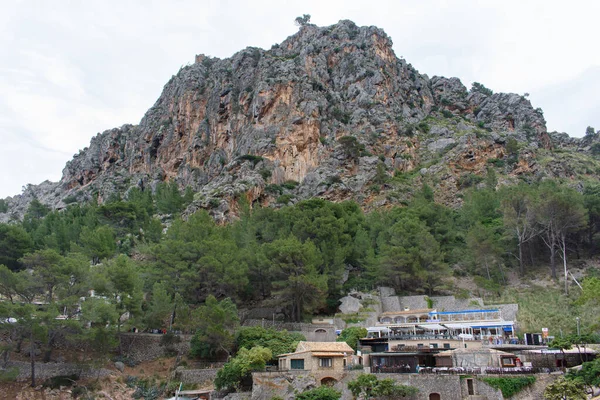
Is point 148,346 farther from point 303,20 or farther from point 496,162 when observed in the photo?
point 303,20

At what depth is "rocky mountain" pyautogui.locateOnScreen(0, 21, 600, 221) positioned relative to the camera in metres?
84.7

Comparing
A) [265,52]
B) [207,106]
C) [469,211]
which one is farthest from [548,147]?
[207,106]

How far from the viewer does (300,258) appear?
45.5 meters

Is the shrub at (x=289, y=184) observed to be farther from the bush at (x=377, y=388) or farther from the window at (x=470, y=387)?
the window at (x=470, y=387)

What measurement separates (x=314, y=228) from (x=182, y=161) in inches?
2446

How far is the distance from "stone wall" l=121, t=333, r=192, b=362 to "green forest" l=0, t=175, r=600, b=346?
1502 millimetres

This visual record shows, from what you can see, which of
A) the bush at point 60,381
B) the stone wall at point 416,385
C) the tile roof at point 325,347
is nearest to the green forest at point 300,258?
the bush at point 60,381

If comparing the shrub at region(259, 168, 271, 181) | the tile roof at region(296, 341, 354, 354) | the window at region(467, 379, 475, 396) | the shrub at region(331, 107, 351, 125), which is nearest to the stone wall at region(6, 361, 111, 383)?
the tile roof at region(296, 341, 354, 354)

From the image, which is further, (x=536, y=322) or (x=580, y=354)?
(x=536, y=322)

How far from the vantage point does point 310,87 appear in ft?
320

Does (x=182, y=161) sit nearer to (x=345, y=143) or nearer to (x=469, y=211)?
(x=345, y=143)

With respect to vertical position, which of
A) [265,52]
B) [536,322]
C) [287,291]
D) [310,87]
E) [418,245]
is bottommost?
[536,322]

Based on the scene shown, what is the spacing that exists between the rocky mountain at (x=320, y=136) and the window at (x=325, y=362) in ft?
143

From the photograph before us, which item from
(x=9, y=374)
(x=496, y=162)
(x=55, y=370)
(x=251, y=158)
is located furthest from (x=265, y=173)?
(x=9, y=374)
